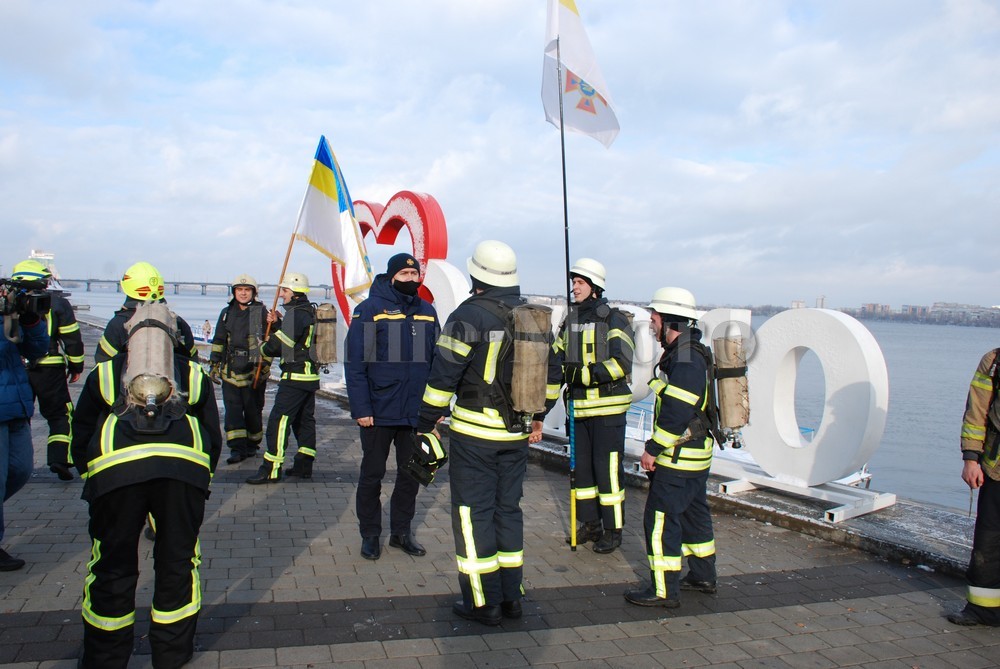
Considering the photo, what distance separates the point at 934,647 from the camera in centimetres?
427

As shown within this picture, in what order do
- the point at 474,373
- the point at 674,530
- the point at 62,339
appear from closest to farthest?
the point at 474,373 < the point at 674,530 < the point at 62,339

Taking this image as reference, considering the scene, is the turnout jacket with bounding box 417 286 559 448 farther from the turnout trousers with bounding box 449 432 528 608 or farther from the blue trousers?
the blue trousers

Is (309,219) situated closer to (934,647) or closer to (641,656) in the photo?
(641,656)

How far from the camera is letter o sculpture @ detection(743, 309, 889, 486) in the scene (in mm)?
6473

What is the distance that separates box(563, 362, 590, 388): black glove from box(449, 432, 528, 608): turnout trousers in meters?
1.26

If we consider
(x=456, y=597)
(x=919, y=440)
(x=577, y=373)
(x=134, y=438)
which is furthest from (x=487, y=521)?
(x=919, y=440)

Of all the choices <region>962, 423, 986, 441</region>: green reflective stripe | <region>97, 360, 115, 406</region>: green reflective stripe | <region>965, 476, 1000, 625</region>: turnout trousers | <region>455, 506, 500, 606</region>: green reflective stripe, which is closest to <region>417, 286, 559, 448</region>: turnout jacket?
<region>455, 506, 500, 606</region>: green reflective stripe

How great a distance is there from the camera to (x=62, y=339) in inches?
254

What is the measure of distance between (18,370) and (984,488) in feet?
20.2

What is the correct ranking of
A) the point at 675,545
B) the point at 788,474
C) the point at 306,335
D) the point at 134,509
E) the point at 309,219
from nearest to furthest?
the point at 134,509 → the point at 675,545 → the point at 788,474 → the point at 306,335 → the point at 309,219

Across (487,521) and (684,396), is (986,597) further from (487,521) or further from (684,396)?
(487,521)

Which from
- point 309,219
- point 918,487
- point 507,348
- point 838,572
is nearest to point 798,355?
point 838,572

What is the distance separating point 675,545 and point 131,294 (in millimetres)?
3476

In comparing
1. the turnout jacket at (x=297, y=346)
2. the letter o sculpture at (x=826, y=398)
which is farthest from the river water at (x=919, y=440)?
the turnout jacket at (x=297, y=346)
